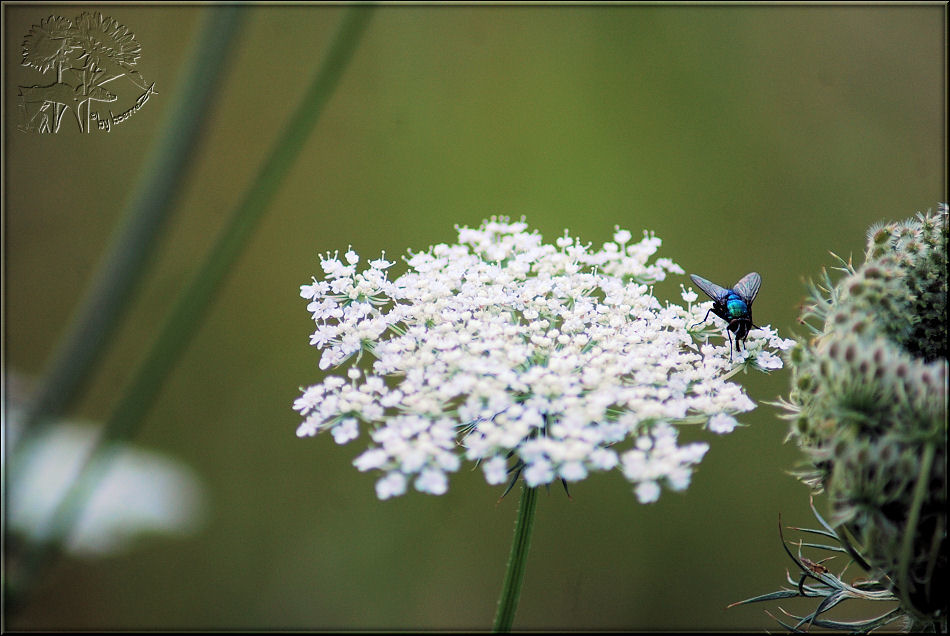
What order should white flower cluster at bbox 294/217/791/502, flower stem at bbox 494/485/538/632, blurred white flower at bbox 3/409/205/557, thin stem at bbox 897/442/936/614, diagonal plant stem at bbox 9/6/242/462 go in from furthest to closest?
blurred white flower at bbox 3/409/205/557 → diagonal plant stem at bbox 9/6/242/462 → flower stem at bbox 494/485/538/632 → white flower cluster at bbox 294/217/791/502 → thin stem at bbox 897/442/936/614

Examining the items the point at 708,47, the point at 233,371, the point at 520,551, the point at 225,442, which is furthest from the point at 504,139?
the point at 520,551

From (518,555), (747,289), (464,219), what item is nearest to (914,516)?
(518,555)

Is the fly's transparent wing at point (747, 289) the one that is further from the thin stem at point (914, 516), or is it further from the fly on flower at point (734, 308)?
the thin stem at point (914, 516)

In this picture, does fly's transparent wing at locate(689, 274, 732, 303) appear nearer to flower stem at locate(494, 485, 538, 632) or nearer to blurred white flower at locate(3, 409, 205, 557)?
flower stem at locate(494, 485, 538, 632)

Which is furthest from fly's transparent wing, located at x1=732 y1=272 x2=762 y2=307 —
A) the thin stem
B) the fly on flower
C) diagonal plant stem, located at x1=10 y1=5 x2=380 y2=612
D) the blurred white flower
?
the blurred white flower

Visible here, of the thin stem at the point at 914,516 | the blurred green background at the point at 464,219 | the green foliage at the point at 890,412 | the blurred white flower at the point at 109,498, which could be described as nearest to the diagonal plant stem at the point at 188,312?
the blurred white flower at the point at 109,498

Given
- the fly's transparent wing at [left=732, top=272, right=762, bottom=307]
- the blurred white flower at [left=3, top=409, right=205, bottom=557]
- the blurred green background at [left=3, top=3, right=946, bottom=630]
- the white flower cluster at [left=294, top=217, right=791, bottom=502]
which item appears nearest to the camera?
the white flower cluster at [left=294, top=217, right=791, bottom=502]

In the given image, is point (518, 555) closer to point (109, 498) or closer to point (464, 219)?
point (109, 498)

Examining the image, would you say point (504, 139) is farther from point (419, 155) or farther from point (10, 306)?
point (10, 306)
